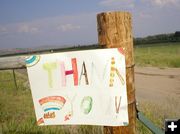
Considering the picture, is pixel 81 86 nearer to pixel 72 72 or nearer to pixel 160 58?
pixel 72 72

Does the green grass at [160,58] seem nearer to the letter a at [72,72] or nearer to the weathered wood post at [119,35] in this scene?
the weathered wood post at [119,35]

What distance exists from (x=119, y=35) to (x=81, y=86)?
54 cm

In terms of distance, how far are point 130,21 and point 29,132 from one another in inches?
89.2

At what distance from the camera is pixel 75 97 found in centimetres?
268

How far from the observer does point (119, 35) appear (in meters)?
2.57

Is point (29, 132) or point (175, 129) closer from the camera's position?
point (175, 129)

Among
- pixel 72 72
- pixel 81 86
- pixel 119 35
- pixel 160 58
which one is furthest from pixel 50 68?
pixel 160 58

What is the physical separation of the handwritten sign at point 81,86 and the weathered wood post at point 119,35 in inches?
2.8

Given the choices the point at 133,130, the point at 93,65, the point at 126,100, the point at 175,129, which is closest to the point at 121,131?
the point at 133,130

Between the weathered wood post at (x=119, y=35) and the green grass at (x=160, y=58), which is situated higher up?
the weathered wood post at (x=119, y=35)

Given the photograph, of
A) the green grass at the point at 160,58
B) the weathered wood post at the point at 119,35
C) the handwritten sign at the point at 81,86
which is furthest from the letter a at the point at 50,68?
the green grass at the point at 160,58

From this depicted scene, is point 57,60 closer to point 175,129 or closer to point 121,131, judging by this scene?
point 121,131

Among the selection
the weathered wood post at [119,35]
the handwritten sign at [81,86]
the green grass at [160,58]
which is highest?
the weathered wood post at [119,35]

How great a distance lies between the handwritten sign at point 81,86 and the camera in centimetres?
258
